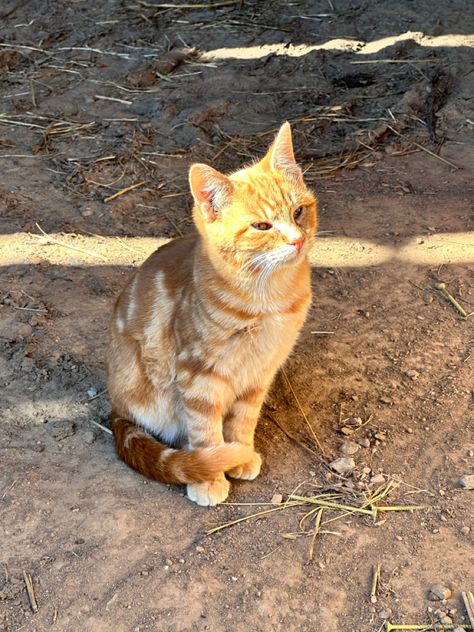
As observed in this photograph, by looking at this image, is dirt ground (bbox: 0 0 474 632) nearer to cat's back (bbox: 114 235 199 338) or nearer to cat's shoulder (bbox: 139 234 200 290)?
cat's back (bbox: 114 235 199 338)

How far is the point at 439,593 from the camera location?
9.84ft

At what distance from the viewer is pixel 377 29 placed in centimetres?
753

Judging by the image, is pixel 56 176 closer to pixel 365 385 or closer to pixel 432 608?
pixel 365 385

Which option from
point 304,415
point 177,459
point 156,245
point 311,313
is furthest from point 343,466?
point 156,245

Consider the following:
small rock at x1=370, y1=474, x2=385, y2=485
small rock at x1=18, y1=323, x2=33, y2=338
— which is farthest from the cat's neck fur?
small rock at x1=18, y1=323, x2=33, y2=338

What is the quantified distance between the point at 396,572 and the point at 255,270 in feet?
4.15

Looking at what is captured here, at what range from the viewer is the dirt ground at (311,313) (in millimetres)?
3146

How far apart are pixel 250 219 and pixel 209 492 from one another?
1139 millimetres

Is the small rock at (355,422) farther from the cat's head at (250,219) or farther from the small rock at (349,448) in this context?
the cat's head at (250,219)

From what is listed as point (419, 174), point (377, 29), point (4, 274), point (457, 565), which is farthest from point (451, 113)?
point (457, 565)

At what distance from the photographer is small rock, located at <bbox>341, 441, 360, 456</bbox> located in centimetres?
376

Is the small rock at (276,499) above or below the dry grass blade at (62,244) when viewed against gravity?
above

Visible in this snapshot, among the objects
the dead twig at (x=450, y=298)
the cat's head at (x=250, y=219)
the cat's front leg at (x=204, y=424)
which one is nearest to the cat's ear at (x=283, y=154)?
the cat's head at (x=250, y=219)

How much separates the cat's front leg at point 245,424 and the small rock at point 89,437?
63 centimetres
